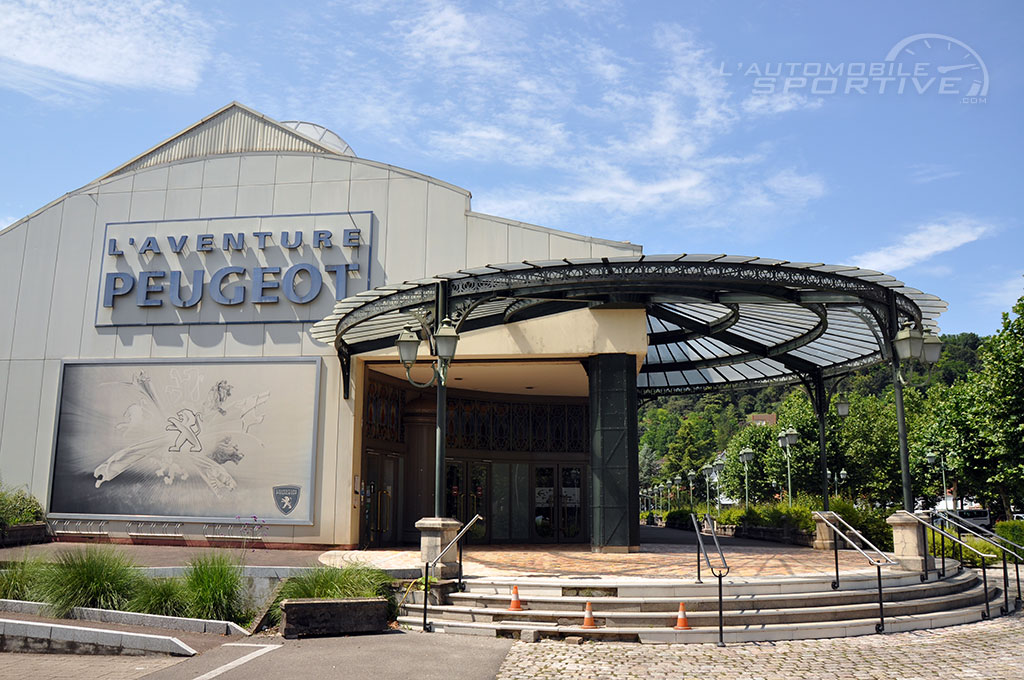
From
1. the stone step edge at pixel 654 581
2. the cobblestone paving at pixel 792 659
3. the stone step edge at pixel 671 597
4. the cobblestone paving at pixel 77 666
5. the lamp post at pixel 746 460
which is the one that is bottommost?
the cobblestone paving at pixel 77 666

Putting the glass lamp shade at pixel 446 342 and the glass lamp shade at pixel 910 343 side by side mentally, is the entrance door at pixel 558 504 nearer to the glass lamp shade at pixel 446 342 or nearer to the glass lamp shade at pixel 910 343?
the glass lamp shade at pixel 446 342

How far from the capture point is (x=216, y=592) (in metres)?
10.3

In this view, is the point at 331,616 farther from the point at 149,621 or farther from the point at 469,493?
the point at 469,493

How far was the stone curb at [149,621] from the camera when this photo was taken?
31.9 ft

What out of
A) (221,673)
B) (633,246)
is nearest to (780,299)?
(633,246)

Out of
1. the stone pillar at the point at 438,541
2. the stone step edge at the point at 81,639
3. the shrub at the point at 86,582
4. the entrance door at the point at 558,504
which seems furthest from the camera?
the entrance door at the point at 558,504

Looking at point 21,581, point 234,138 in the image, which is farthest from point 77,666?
point 234,138

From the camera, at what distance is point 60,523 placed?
18.4 metres

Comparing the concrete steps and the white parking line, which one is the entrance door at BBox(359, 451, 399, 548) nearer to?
the concrete steps

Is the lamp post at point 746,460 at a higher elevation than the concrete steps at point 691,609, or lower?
higher

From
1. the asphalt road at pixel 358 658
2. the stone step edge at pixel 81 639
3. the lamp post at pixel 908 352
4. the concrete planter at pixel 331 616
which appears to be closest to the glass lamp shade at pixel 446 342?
the concrete planter at pixel 331 616

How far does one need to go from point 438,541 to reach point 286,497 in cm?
743

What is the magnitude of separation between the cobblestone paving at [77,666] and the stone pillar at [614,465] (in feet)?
27.9

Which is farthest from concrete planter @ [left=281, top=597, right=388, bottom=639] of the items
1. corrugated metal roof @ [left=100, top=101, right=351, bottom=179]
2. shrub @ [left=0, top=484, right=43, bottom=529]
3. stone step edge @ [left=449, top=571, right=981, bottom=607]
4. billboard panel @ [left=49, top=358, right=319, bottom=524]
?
corrugated metal roof @ [left=100, top=101, right=351, bottom=179]
